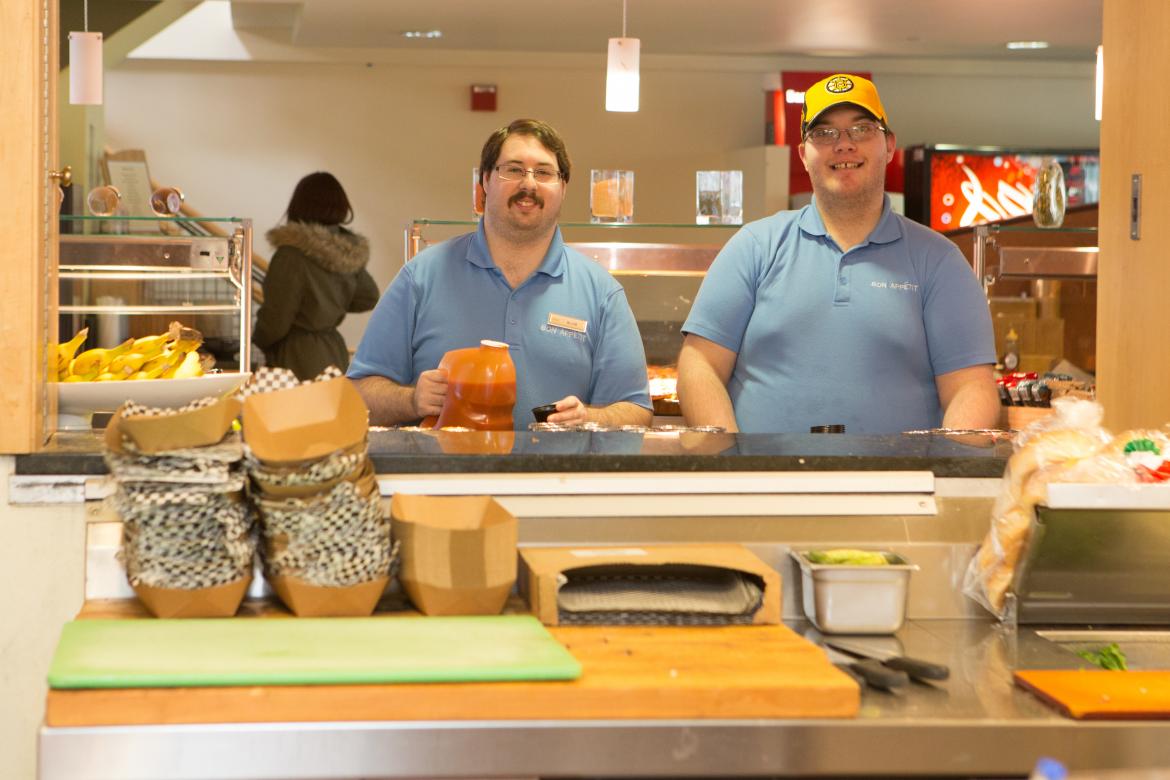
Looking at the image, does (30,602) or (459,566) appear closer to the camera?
(459,566)

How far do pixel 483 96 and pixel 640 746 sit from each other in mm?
9713

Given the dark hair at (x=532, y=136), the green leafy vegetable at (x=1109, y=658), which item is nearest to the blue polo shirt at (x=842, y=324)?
the dark hair at (x=532, y=136)

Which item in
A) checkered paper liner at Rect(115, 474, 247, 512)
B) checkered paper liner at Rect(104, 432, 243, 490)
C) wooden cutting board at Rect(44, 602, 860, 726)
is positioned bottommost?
wooden cutting board at Rect(44, 602, 860, 726)

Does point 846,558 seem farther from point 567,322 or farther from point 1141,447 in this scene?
point 567,322

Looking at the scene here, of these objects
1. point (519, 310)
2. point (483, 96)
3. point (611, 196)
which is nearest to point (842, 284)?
point (519, 310)

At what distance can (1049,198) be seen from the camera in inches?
167

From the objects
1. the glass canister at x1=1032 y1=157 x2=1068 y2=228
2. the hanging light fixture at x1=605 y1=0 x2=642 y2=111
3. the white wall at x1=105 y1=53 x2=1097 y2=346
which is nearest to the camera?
the glass canister at x1=1032 y1=157 x2=1068 y2=228

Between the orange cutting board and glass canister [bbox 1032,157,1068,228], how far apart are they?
2.74 meters

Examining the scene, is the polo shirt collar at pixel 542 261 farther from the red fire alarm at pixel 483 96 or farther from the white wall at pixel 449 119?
the red fire alarm at pixel 483 96

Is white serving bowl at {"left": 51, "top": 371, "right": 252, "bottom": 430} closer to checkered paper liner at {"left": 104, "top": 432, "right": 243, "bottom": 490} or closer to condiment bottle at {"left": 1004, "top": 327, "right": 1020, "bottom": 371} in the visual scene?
checkered paper liner at {"left": 104, "top": 432, "right": 243, "bottom": 490}

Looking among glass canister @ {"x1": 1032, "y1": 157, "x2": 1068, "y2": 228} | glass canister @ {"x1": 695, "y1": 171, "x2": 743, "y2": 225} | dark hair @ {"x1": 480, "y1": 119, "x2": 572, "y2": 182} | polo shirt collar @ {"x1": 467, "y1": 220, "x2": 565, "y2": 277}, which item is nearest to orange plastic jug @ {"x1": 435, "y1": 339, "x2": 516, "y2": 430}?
polo shirt collar @ {"x1": 467, "y1": 220, "x2": 565, "y2": 277}

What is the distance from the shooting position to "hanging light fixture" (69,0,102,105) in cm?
497

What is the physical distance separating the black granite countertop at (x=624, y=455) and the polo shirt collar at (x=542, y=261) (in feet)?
3.74

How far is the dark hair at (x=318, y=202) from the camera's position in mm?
6297
